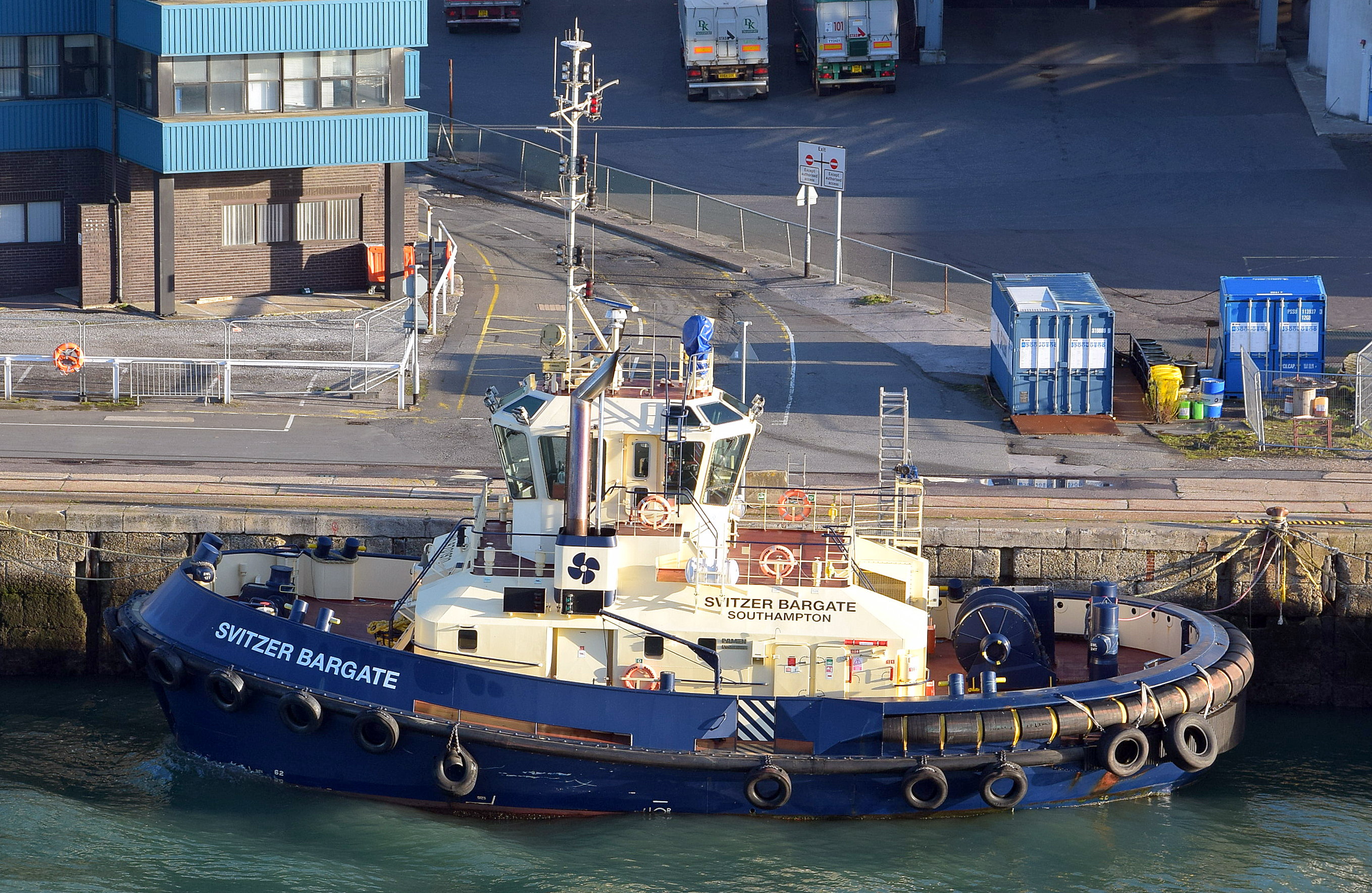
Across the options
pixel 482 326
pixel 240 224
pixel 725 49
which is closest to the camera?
pixel 482 326

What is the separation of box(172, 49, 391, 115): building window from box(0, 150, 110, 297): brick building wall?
9.38ft

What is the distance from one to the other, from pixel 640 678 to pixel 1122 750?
15.4ft

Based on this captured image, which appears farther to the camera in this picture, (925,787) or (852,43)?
(852,43)

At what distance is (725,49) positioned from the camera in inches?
1837

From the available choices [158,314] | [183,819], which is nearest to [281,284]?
[158,314]

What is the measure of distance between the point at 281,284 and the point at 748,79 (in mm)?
16615

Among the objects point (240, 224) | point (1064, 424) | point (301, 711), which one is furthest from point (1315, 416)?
point (240, 224)

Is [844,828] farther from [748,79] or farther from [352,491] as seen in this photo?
[748,79]

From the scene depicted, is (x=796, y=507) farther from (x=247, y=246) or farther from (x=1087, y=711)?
(x=247, y=246)

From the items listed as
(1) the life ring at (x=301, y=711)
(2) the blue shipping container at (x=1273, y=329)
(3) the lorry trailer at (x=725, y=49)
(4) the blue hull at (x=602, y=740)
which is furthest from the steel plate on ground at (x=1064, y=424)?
(3) the lorry trailer at (x=725, y=49)

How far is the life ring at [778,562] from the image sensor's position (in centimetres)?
1806

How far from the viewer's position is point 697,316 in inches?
695

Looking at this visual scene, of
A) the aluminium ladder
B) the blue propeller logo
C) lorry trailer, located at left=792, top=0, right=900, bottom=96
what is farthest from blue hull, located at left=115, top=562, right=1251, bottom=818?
lorry trailer, located at left=792, top=0, right=900, bottom=96

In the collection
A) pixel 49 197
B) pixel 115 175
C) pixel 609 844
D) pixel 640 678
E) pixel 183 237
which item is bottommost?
pixel 609 844
